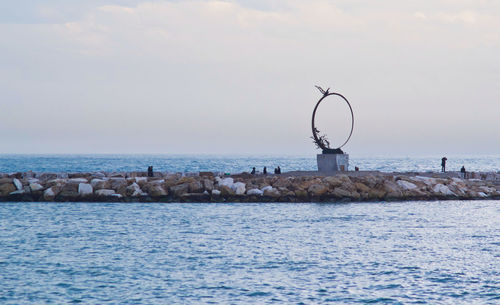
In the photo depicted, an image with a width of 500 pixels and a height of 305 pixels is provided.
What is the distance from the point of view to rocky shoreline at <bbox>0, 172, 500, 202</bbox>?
38312 millimetres

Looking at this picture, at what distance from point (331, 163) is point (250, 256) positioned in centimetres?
2293

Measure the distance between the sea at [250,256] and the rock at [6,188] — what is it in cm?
513

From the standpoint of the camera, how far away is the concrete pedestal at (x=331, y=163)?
42.9m

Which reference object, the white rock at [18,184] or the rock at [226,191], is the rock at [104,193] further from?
the rock at [226,191]

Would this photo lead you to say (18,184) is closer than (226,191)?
No

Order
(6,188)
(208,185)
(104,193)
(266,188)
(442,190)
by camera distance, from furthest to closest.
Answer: (442,190) → (6,188) → (208,185) → (104,193) → (266,188)

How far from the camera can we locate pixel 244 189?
3869 cm

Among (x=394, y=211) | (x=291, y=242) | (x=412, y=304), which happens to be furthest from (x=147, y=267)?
(x=394, y=211)

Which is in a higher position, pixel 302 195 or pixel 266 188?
pixel 266 188

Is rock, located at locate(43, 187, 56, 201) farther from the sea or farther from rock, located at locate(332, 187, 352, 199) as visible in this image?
rock, located at locate(332, 187, 352, 199)

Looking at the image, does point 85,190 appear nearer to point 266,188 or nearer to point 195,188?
point 195,188

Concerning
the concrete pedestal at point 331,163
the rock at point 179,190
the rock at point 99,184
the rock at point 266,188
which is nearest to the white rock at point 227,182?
the rock at point 266,188

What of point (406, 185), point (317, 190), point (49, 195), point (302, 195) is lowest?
point (49, 195)

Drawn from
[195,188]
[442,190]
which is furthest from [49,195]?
[442,190]
